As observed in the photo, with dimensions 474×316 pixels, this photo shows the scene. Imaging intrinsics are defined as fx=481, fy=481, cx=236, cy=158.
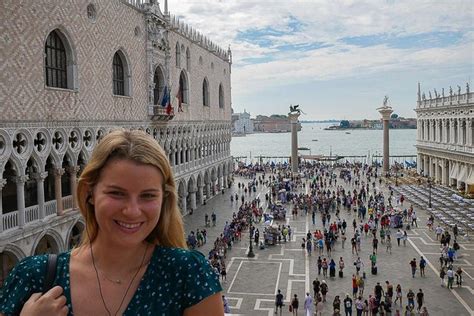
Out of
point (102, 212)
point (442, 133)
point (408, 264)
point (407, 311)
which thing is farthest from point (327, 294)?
point (442, 133)

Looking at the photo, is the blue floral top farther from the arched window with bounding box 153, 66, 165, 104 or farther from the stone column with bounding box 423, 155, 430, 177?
the stone column with bounding box 423, 155, 430, 177

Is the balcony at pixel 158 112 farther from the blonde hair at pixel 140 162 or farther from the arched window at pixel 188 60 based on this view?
the blonde hair at pixel 140 162

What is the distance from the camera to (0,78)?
1195 centimetres

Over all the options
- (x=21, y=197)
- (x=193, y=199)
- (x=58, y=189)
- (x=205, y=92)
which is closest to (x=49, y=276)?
(x=21, y=197)

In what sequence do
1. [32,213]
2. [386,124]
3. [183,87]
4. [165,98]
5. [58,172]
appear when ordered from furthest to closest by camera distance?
[386,124] < [183,87] < [165,98] < [58,172] < [32,213]

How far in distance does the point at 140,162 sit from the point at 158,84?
2362 centimetres

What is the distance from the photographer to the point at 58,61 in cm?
1498

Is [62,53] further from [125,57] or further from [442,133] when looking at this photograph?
[442,133]

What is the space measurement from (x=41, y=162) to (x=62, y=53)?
3675 mm

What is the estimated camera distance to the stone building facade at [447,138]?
107 feet

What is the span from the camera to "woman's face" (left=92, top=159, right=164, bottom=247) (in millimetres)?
1754

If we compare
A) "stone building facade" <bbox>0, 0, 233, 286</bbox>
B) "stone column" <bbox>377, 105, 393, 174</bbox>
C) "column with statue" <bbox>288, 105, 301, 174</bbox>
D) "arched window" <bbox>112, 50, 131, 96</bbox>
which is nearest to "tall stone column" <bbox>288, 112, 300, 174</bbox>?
"column with statue" <bbox>288, 105, 301, 174</bbox>

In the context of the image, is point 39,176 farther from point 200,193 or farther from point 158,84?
point 200,193

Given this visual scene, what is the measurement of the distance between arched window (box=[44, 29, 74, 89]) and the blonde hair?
1345cm
